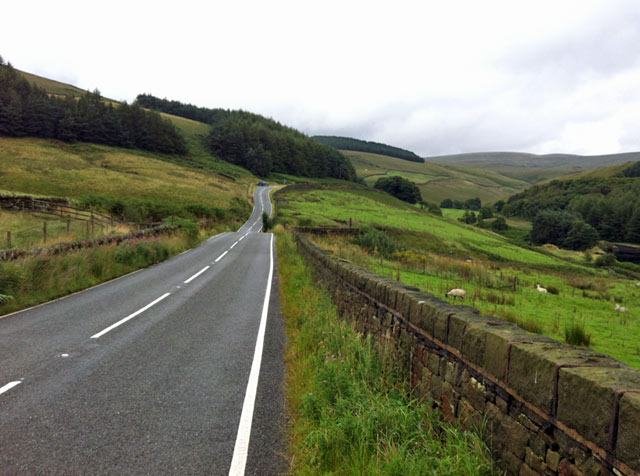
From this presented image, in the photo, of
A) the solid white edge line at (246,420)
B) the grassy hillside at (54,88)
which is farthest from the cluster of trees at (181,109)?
the solid white edge line at (246,420)

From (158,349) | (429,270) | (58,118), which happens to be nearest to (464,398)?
(158,349)

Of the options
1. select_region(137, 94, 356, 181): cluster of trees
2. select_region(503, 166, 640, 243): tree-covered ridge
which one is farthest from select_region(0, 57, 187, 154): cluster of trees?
select_region(503, 166, 640, 243): tree-covered ridge

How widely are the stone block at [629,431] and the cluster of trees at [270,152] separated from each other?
111649 mm

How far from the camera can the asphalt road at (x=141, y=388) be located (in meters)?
3.55

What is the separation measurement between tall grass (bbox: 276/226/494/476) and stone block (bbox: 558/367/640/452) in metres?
0.85

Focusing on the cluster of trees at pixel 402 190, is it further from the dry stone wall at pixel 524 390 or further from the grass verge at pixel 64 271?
the dry stone wall at pixel 524 390

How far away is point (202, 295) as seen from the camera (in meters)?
11.3

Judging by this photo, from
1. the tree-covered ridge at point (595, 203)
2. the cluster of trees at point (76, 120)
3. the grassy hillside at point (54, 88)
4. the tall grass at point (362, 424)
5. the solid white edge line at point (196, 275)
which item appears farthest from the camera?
the grassy hillside at point (54, 88)

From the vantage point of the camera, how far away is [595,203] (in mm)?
102188

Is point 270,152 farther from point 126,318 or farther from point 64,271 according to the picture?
point 126,318

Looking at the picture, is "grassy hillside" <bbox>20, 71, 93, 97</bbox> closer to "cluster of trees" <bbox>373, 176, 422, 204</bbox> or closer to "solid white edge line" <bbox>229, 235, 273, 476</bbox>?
"cluster of trees" <bbox>373, 176, 422, 204</bbox>

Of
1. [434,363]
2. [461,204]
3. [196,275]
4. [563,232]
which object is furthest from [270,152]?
[434,363]

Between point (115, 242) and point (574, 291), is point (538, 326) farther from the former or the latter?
point (115, 242)

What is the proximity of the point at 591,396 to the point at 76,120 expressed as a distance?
98.1 m
